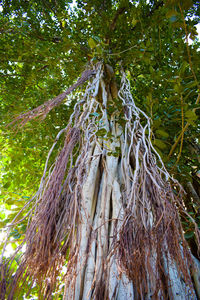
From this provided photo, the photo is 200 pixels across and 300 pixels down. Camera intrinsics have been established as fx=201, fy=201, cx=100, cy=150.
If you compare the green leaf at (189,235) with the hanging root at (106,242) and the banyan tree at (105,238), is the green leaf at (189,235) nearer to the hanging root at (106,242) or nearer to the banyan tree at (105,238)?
the banyan tree at (105,238)

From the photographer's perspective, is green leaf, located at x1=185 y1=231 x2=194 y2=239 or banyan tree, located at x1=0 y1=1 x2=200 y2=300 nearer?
banyan tree, located at x1=0 y1=1 x2=200 y2=300

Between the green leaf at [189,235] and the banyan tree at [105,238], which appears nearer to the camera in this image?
the banyan tree at [105,238]

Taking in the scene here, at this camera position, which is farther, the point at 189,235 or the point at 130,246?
the point at 189,235

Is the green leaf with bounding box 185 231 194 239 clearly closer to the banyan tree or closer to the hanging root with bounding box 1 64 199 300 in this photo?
the banyan tree

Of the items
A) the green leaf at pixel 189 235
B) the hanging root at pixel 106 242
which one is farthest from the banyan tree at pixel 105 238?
the green leaf at pixel 189 235

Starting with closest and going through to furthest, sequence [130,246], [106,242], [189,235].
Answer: [130,246], [106,242], [189,235]

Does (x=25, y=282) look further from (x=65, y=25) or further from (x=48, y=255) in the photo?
(x=65, y=25)

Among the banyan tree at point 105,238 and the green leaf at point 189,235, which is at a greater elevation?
the green leaf at point 189,235

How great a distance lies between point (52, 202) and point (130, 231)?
37cm

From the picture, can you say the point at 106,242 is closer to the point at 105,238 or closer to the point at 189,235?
the point at 105,238

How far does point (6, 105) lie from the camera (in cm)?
247

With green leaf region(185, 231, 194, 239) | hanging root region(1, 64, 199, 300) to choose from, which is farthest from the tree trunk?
green leaf region(185, 231, 194, 239)

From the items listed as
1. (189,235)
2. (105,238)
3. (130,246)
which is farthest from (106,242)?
(189,235)

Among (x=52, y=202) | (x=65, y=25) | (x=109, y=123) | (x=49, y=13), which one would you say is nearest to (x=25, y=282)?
(x=52, y=202)
